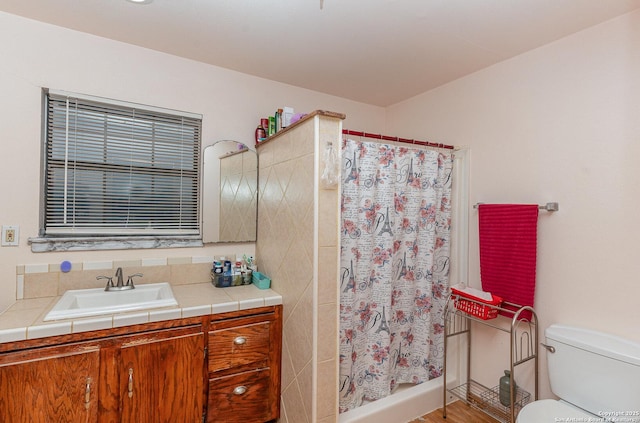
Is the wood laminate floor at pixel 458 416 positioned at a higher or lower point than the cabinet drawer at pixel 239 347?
lower

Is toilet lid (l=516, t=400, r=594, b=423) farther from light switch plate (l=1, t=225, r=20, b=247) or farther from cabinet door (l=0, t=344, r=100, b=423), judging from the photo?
light switch plate (l=1, t=225, r=20, b=247)

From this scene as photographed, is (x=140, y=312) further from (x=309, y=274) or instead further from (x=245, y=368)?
(x=309, y=274)

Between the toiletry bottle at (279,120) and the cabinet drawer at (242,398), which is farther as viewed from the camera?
the toiletry bottle at (279,120)

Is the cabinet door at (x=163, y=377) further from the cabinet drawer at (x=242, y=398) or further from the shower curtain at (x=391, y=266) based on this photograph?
the shower curtain at (x=391, y=266)

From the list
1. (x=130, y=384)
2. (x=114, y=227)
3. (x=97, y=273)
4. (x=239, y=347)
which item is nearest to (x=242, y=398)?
(x=239, y=347)

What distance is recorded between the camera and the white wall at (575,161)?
1.59 m

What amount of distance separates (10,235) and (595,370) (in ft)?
10.5

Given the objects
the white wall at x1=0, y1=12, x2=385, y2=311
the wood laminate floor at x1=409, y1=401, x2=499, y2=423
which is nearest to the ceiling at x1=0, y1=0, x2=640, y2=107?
the white wall at x1=0, y1=12, x2=385, y2=311

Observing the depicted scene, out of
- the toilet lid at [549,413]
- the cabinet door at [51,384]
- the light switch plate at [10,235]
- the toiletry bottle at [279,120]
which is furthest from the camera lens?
the toiletry bottle at [279,120]

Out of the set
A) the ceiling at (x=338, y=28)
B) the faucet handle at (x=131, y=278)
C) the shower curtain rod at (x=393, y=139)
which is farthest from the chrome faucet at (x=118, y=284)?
the shower curtain rod at (x=393, y=139)

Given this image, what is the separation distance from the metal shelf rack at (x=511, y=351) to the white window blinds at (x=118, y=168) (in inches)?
79.8

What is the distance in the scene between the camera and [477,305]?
6.47 feet

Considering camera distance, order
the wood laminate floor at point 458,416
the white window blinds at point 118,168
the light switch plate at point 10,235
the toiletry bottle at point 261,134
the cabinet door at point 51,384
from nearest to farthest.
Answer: the cabinet door at point 51,384, the light switch plate at point 10,235, the white window blinds at point 118,168, the wood laminate floor at point 458,416, the toiletry bottle at point 261,134

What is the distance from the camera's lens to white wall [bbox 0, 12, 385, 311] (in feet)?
5.82
